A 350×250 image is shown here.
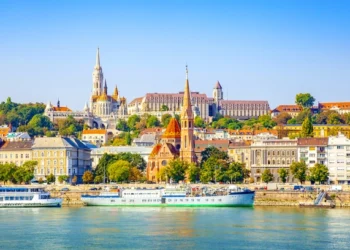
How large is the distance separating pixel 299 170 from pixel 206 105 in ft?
269

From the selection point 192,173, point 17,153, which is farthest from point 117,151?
point 192,173

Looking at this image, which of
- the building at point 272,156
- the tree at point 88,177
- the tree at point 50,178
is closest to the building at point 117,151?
the building at point 272,156

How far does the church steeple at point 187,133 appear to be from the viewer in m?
103

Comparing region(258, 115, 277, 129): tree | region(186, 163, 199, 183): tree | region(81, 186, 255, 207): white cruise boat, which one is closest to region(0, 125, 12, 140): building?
region(258, 115, 277, 129): tree

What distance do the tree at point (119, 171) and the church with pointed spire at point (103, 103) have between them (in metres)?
72.5

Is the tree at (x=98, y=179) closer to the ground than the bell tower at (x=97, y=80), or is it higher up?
closer to the ground

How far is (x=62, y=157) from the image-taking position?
9912 cm

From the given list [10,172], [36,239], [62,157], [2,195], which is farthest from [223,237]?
[62,157]

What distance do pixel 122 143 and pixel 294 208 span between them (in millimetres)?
63970

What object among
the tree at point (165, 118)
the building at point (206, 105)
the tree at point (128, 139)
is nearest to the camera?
the tree at point (128, 139)

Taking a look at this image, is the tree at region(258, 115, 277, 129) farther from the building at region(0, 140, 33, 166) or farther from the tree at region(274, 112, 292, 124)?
the building at region(0, 140, 33, 166)

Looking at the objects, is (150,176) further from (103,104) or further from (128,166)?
(103,104)

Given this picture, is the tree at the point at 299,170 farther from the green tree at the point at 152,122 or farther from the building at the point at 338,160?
the green tree at the point at 152,122

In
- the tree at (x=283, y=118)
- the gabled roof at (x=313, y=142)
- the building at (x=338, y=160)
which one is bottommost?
the building at (x=338, y=160)
